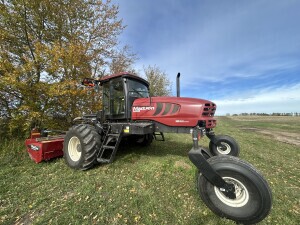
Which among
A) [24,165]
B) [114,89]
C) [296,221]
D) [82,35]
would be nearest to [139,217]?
[296,221]

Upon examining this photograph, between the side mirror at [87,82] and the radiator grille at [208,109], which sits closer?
the radiator grille at [208,109]

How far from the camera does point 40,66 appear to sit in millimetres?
6773

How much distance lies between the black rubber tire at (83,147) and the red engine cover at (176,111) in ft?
4.20

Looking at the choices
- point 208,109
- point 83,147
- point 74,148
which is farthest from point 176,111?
point 74,148

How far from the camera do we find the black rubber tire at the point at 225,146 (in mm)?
4953

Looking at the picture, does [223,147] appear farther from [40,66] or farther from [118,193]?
[40,66]

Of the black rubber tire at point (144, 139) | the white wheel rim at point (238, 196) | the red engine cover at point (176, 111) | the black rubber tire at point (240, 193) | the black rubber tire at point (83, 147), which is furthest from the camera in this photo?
the black rubber tire at point (144, 139)

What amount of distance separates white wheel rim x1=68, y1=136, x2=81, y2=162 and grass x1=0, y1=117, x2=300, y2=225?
359 millimetres

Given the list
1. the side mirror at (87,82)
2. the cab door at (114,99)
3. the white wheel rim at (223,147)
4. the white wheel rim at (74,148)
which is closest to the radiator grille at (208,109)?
the white wheel rim at (223,147)

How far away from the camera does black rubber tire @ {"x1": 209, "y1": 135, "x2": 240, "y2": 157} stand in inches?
195

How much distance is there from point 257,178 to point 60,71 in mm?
7931

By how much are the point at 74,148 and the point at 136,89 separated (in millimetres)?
2589

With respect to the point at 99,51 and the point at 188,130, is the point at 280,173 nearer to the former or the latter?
the point at 188,130

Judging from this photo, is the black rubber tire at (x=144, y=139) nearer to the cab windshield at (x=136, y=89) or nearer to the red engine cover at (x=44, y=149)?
the cab windshield at (x=136, y=89)
